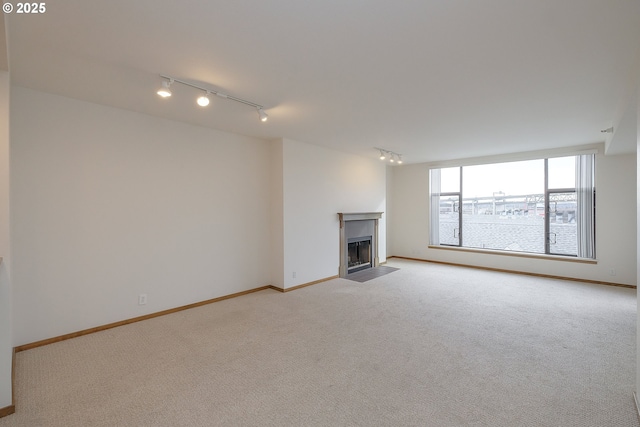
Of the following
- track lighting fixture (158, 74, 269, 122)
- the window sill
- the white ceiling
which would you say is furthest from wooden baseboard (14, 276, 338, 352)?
the window sill

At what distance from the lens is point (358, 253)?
6301mm

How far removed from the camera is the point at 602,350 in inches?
109

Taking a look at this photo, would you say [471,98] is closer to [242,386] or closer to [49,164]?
[242,386]

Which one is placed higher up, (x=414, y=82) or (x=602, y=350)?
(x=414, y=82)

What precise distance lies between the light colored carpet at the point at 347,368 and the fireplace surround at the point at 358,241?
1.74 m

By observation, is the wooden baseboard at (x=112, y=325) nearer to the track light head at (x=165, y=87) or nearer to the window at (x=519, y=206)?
the track light head at (x=165, y=87)

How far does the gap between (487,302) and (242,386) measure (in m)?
3.59

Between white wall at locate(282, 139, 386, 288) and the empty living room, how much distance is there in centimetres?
5

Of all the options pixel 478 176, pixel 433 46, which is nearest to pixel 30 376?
pixel 433 46

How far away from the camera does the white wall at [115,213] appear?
112 inches

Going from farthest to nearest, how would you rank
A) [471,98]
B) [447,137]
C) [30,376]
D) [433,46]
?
[447,137] < [471,98] < [30,376] < [433,46]

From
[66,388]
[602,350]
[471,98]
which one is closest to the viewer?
[66,388]

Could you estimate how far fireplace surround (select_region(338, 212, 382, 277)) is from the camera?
5730mm

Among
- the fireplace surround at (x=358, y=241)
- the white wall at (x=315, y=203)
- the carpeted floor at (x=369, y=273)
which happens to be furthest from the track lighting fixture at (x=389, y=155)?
the carpeted floor at (x=369, y=273)
